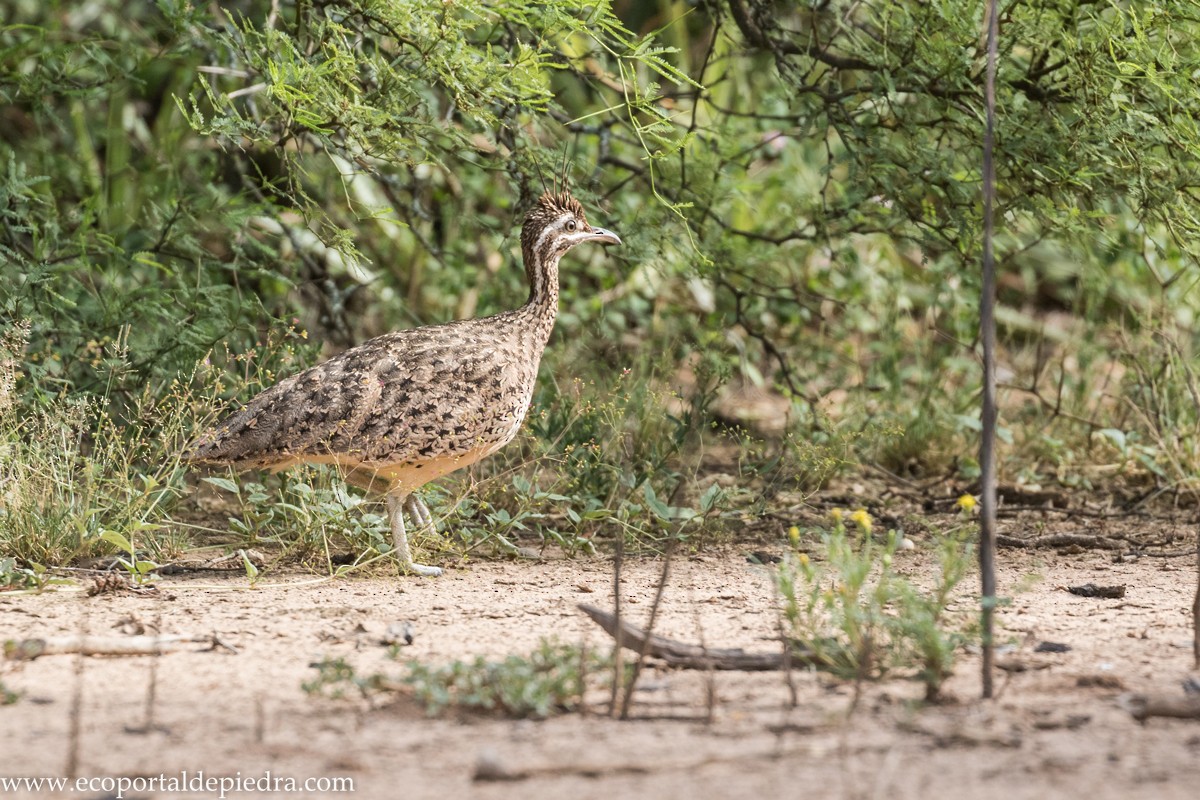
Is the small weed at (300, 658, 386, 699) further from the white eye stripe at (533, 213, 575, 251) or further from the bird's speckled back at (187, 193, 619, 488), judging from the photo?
the white eye stripe at (533, 213, 575, 251)

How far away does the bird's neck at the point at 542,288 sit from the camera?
673cm

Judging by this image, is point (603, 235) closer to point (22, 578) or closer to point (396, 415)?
point (396, 415)

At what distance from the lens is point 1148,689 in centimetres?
409

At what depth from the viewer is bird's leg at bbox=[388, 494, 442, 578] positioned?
239 inches

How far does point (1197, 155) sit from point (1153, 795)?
3336mm

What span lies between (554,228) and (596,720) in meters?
3.38

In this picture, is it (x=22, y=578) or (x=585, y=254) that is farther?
(x=585, y=254)

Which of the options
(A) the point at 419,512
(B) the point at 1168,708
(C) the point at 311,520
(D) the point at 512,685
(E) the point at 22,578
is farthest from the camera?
(A) the point at 419,512

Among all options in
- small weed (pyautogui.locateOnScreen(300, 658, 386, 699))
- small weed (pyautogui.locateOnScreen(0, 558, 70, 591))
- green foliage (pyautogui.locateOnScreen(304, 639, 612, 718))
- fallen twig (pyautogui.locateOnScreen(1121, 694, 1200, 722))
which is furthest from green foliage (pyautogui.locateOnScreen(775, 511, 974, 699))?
small weed (pyautogui.locateOnScreen(0, 558, 70, 591))

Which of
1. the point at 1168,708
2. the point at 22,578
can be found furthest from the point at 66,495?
Result: the point at 1168,708

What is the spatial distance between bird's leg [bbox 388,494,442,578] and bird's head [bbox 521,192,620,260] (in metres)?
1.48

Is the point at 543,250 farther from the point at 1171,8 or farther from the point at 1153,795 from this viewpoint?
the point at 1153,795

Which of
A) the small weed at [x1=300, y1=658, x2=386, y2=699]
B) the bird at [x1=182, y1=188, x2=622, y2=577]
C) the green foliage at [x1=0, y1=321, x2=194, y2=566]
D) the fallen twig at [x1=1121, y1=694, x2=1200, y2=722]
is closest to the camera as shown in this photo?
the fallen twig at [x1=1121, y1=694, x2=1200, y2=722]

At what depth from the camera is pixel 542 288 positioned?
6.79m
